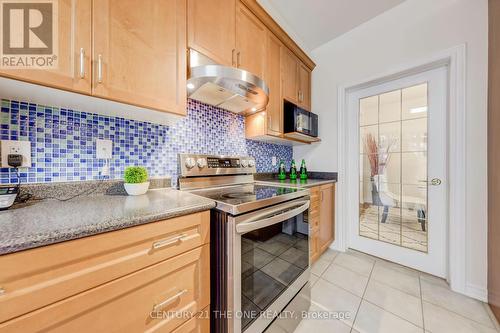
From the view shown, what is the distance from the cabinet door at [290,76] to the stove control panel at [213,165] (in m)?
0.91

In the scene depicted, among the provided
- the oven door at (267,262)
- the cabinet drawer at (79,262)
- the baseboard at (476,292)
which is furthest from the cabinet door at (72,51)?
the baseboard at (476,292)

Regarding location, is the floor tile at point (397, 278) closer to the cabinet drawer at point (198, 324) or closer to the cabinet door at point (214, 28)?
the cabinet drawer at point (198, 324)

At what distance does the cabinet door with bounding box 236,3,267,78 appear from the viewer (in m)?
1.51

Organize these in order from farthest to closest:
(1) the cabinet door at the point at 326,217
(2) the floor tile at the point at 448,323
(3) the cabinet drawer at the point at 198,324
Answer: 1. (1) the cabinet door at the point at 326,217
2. (2) the floor tile at the point at 448,323
3. (3) the cabinet drawer at the point at 198,324

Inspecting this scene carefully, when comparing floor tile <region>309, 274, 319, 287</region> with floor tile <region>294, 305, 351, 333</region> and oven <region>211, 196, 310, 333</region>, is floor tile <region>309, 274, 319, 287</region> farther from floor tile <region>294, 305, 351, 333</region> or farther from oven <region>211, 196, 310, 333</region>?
oven <region>211, 196, 310, 333</region>

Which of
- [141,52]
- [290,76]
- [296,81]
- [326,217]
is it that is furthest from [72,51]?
[326,217]

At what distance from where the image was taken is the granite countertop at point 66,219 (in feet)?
1.54

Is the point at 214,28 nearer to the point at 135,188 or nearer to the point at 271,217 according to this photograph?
the point at 135,188

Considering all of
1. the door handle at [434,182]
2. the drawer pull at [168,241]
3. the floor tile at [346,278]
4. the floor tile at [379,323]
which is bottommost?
the floor tile at [379,323]

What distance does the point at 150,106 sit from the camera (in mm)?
968

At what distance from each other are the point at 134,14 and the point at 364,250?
9.71ft

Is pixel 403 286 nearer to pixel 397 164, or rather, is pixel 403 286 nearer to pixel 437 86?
pixel 397 164

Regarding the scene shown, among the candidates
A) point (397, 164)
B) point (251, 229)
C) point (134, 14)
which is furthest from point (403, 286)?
point (134, 14)

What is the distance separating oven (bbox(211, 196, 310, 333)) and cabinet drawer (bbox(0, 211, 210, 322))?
22cm
